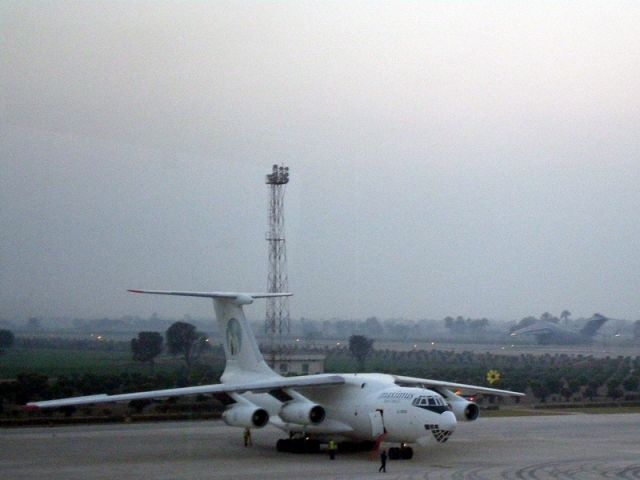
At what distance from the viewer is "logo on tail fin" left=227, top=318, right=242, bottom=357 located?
3509 cm

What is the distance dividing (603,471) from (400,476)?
5.12 meters

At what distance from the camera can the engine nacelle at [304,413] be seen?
31.2 metres

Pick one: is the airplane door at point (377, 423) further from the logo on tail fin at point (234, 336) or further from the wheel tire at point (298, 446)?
the logo on tail fin at point (234, 336)

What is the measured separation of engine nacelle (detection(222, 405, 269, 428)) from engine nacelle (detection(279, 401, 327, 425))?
67cm

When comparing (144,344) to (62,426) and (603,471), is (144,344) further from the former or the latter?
(603,471)

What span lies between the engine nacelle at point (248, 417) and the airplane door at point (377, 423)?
3.15 meters

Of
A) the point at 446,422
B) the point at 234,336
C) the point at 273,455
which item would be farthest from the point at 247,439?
the point at 446,422

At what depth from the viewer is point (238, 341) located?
1383 inches

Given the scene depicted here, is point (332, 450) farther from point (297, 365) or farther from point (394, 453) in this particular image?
point (297, 365)

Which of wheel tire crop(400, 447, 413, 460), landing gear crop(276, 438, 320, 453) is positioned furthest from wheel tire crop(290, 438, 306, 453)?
wheel tire crop(400, 447, 413, 460)

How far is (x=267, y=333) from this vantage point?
48.5 meters

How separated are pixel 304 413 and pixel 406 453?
321 cm

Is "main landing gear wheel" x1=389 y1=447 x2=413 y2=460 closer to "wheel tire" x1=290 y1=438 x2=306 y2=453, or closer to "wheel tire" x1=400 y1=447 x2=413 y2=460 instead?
"wheel tire" x1=400 y1=447 x2=413 y2=460

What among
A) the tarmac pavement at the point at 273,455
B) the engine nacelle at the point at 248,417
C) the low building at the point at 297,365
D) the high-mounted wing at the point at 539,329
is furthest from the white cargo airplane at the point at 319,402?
the high-mounted wing at the point at 539,329
